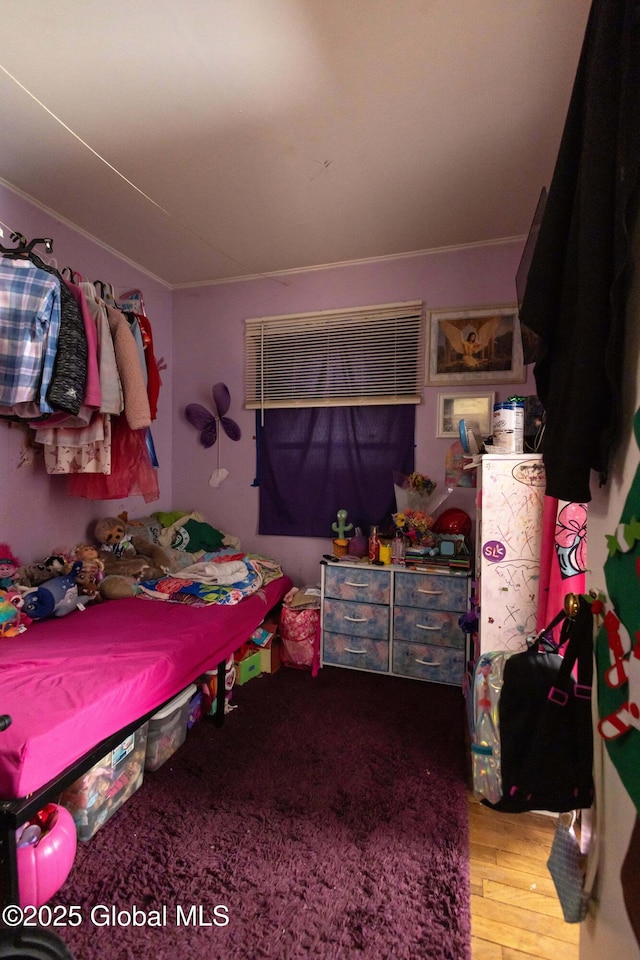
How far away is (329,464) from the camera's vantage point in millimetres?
3205

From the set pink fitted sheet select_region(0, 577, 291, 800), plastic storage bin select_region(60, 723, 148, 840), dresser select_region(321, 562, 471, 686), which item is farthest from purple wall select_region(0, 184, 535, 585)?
plastic storage bin select_region(60, 723, 148, 840)

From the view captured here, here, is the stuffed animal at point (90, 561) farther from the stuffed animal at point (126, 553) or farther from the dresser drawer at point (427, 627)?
the dresser drawer at point (427, 627)

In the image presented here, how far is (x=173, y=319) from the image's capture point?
361 centimetres

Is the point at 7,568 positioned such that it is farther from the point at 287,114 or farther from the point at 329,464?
the point at 287,114

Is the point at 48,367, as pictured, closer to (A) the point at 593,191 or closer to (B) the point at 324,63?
(B) the point at 324,63

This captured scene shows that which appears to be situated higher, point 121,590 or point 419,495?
point 419,495

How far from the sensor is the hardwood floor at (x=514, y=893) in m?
1.21

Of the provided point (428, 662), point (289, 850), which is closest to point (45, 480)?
point (289, 850)

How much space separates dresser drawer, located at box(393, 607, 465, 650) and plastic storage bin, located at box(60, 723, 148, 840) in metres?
1.48

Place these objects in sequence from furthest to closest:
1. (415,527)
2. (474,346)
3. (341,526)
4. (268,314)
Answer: (268,314)
(341,526)
(474,346)
(415,527)

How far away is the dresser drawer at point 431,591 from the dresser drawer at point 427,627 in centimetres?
4

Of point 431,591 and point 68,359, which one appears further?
point 431,591

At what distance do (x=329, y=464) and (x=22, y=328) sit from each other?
1964 mm

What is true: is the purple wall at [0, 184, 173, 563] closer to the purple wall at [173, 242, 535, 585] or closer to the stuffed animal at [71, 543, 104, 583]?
the stuffed animal at [71, 543, 104, 583]
